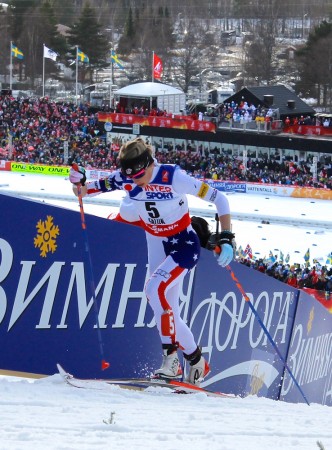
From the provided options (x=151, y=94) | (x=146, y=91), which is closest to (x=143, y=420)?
(x=151, y=94)

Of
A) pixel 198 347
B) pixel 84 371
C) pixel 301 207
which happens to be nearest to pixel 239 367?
pixel 198 347

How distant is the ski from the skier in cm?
6

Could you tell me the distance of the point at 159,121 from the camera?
40219mm

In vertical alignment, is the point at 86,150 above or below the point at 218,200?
below

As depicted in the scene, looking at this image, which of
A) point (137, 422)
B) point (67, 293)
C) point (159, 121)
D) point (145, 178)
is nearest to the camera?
point (137, 422)

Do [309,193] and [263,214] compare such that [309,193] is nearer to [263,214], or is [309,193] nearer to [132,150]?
[263,214]

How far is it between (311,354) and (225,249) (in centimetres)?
332

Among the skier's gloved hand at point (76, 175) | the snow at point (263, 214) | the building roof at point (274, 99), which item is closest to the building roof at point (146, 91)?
the building roof at point (274, 99)

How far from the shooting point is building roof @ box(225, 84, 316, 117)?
130 feet

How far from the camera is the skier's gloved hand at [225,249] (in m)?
5.56

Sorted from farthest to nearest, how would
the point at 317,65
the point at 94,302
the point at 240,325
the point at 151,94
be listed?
the point at 317,65
the point at 151,94
the point at 240,325
the point at 94,302

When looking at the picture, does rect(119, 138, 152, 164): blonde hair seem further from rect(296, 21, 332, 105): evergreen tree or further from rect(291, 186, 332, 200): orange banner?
rect(296, 21, 332, 105): evergreen tree

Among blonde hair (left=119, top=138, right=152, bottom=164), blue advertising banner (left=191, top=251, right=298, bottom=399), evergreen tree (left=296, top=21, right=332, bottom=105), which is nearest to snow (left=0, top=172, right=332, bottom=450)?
blue advertising banner (left=191, top=251, right=298, bottom=399)

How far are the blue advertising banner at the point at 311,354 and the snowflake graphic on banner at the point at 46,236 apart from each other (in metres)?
3.31
